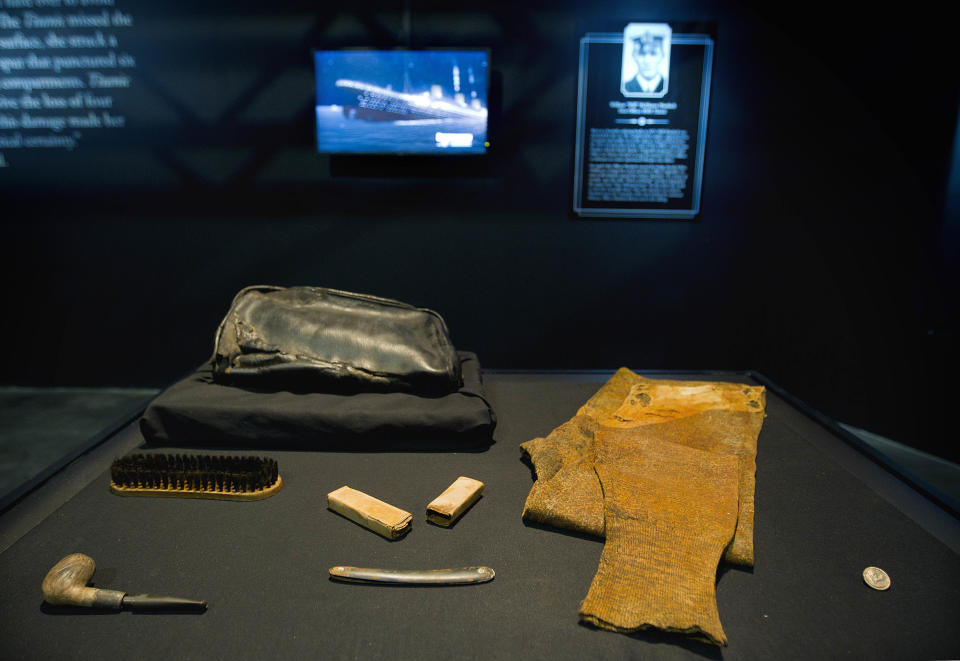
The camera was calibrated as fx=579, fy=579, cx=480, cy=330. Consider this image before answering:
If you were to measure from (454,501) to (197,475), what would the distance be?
2.11 ft

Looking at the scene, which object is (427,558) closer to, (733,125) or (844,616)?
(844,616)

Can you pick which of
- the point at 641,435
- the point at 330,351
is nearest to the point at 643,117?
the point at 641,435

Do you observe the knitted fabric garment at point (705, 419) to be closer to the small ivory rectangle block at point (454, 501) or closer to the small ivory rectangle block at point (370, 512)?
the small ivory rectangle block at point (454, 501)

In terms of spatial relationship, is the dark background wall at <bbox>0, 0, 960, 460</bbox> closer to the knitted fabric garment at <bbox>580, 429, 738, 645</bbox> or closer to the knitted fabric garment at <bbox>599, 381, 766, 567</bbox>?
the knitted fabric garment at <bbox>599, 381, 766, 567</bbox>

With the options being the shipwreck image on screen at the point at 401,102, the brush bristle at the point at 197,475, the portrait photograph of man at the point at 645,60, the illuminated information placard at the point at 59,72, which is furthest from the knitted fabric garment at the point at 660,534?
the illuminated information placard at the point at 59,72

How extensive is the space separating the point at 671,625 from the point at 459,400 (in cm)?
91

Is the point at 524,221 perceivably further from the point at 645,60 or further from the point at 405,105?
the point at 645,60

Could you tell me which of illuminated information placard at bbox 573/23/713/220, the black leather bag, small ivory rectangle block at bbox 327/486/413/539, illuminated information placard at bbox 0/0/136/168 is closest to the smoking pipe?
small ivory rectangle block at bbox 327/486/413/539

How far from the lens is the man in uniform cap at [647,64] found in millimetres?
2768

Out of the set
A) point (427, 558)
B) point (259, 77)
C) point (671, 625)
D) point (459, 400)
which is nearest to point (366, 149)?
point (259, 77)

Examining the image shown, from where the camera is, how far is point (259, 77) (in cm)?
290

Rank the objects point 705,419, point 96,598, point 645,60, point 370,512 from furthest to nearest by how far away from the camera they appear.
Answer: point 645,60, point 705,419, point 370,512, point 96,598

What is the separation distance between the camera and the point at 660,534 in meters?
1.20

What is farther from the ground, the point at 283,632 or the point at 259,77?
the point at 259,77
